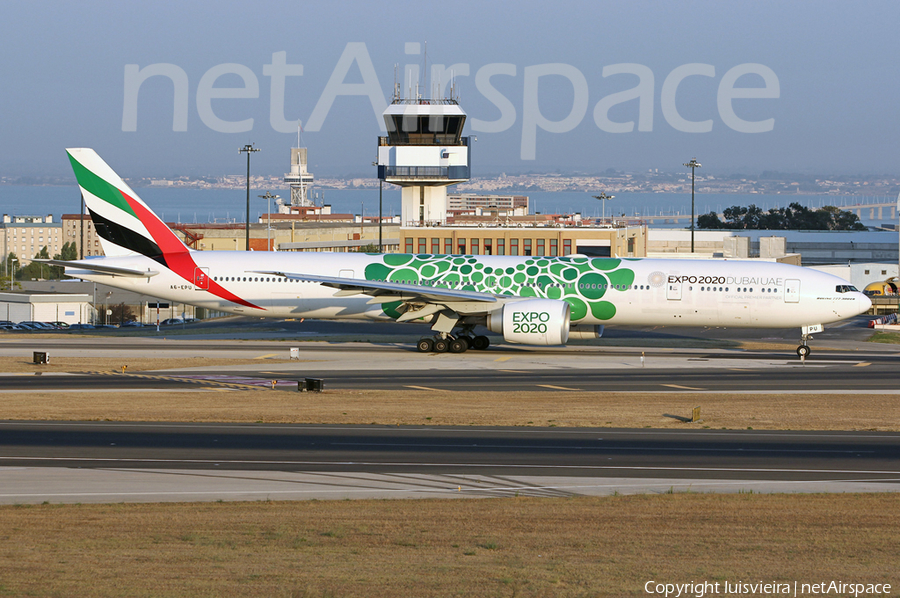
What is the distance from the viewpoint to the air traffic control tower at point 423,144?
97125mm

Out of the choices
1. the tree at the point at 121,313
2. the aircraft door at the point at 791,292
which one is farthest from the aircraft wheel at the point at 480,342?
the tree at the point at 121,313

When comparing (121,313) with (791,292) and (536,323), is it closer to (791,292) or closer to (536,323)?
(536,323)

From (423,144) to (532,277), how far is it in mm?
57406

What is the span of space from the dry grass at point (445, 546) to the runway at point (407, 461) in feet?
4.25

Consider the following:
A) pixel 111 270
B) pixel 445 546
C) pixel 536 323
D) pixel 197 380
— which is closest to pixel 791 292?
pixel 536 323

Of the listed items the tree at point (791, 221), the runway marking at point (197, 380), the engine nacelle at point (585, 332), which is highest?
the tree at point (791, 221)

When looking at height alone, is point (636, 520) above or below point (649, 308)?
below

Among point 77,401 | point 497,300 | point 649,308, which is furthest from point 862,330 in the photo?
point 77,401

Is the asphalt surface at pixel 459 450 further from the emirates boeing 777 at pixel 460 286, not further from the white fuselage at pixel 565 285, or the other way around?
the white fuselage at pixel 565 285

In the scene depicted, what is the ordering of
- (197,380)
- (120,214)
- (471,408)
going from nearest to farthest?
(471,408), (197,380), (120,214)

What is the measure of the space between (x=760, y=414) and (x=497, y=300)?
1603 cm

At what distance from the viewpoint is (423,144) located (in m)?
98.1

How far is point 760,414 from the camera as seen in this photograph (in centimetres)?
2736

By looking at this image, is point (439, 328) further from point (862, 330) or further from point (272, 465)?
point (862, 330)
